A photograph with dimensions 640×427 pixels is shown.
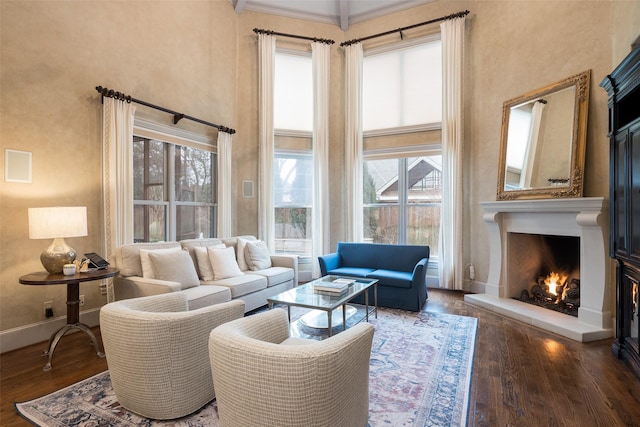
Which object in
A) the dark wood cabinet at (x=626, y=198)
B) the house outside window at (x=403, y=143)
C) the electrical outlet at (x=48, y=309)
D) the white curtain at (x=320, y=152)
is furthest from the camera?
the white curtain at (x=320, y=152)

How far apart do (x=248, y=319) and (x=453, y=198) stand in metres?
A: 4.35

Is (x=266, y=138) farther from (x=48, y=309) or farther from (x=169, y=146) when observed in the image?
(x=48, y=309)

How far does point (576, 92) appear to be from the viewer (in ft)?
12.4

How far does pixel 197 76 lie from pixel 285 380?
5.07 meters

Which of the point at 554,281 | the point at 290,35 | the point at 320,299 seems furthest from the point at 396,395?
the point at 290,35

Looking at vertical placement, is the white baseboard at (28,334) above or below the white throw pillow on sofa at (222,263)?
below

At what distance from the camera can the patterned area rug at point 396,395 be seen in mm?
2016

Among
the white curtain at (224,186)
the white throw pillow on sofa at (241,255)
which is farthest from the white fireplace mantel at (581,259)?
the white curtain at (224,186)

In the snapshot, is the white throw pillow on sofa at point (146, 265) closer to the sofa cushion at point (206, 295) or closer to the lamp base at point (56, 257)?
the sofa cushion at point (206, 295)

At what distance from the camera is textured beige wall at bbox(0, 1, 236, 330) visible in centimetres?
309

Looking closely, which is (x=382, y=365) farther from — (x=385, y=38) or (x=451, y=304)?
(x=385, y=38)

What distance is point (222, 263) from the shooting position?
13.4ft

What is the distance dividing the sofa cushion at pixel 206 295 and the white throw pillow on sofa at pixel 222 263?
0.37 meters

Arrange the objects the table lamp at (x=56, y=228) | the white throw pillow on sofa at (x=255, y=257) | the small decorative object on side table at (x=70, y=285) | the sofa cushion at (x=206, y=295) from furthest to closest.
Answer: the white throw pillow on sofa at (x=255, y=257) < the sofa cushion at (x=206, y=295) < the table lamp at (x=56, y=228) < the small decorative object on side table at (x=70, y=285)
